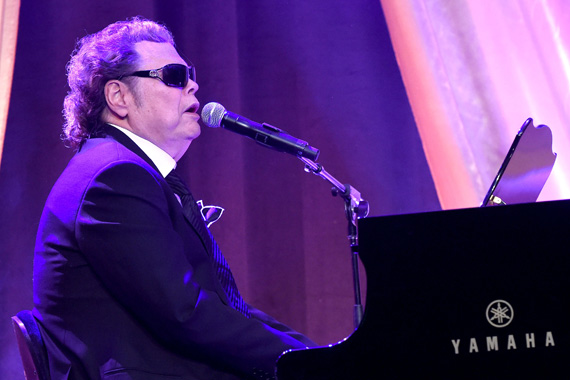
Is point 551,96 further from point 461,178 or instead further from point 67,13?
point 67,13

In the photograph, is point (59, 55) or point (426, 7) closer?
point (426, 7)

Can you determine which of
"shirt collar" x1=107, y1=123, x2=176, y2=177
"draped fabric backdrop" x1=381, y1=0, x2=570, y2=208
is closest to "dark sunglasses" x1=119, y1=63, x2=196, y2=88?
"shirt collar" x1=107, y1=123, x2=176, y2=177

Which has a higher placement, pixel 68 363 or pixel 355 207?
pixel 355 207

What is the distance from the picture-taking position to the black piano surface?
1304 millimetres

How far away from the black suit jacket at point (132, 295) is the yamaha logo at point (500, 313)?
56 cm

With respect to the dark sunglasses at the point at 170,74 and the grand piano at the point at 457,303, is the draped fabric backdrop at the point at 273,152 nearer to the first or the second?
the dark sunglasses at the point at 170,74

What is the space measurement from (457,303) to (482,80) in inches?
70.1

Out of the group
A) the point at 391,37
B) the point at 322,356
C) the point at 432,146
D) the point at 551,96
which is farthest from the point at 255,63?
the point at 322,356

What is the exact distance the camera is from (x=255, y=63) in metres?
3.21

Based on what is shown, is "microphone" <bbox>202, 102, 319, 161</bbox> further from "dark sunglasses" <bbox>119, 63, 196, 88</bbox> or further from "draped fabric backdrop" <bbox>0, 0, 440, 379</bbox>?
"draped fabric backdrop" <bbox>0, 0, 440, 379</bbox>

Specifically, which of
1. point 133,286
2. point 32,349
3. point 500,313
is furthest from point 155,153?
point 500,313

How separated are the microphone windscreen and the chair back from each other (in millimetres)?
773

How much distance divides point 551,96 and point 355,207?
4.07 feet

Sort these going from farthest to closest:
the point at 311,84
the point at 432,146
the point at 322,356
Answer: the point at 311,84, the point at 432,146, the point at 322,356
